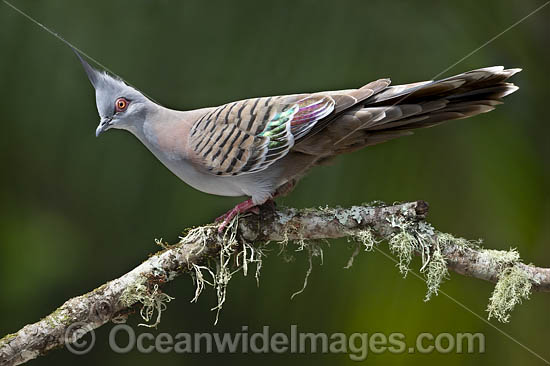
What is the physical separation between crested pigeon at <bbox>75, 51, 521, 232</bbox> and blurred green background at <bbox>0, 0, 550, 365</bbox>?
1.80ft

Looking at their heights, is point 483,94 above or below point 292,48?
below

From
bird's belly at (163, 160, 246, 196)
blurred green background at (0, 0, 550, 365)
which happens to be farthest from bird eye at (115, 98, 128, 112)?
blurred green background at (0, 0, 550, 365)

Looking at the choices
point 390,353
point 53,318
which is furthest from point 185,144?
point 390,353

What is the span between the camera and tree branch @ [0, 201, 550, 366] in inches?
56.9

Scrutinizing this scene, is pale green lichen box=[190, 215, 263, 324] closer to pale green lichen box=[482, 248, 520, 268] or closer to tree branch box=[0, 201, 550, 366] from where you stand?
tree branch box=[0, 201, 550, 366]

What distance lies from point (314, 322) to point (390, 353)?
0.91 ft

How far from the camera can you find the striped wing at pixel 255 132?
1414 mm

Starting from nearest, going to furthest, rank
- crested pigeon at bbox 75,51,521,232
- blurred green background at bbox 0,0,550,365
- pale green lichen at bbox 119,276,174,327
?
crested pigeon at bbox 75,51,521,232 < pale green lichen at bbox 119,276,174,327 < blurred green background at bbox 0,0,550,365

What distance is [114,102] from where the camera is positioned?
1.50 m

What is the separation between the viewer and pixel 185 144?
1.49 meters

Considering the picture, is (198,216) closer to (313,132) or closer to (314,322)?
(314,322)

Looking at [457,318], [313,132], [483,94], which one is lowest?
[457,318]

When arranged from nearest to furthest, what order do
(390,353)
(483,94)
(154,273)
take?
(483,94) → (154,273) → (390,353)

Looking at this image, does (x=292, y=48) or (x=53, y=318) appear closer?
(x=53, y=318)
